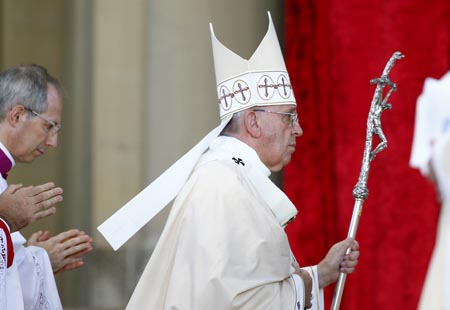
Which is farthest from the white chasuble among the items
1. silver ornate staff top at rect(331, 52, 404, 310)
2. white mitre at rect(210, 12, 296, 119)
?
silver ornate staff top at rect(331, 52, 404, 310)

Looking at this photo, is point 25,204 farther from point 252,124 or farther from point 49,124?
point 252,124

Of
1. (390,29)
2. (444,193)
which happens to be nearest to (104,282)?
(390,29)

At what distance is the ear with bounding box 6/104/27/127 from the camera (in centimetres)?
473

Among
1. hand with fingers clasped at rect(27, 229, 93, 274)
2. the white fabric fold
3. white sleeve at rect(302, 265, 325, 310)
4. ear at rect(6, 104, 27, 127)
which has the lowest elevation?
white sleeve at rect(302, 265, 325, 310)

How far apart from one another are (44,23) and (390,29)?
262 centimetres

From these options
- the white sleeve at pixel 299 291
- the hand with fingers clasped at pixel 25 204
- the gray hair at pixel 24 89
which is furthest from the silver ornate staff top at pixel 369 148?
the gray hair at pixel 24 89

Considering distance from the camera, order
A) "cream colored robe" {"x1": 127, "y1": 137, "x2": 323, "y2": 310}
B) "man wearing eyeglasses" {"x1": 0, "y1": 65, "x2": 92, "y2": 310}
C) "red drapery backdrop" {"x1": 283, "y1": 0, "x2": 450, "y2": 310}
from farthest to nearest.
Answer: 1. "red drapery backdrop" {"x1": 283, "y1": 0, "x2": 450, "y2": 310}
2. "man wearing eyeglasses" {"x1": 0, "y1": 65, "x2": 92, "y2": 310}
3. "cream colored robe" {"x1": 127, "y1": 137, "x2": 323, "y2": 310}

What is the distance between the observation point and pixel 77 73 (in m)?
7.70

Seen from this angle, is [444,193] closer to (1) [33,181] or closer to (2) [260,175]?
(2) [260,175]

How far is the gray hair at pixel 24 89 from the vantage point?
15.6ft

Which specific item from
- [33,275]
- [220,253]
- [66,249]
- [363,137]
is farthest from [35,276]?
[363,137]

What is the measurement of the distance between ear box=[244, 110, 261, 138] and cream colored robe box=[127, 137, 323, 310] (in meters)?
0.15

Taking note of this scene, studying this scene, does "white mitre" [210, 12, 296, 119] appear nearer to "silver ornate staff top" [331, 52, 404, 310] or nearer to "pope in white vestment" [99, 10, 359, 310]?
"pope in white vestment" [99, 10, 359, 310]

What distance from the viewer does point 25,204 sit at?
4527 mm
